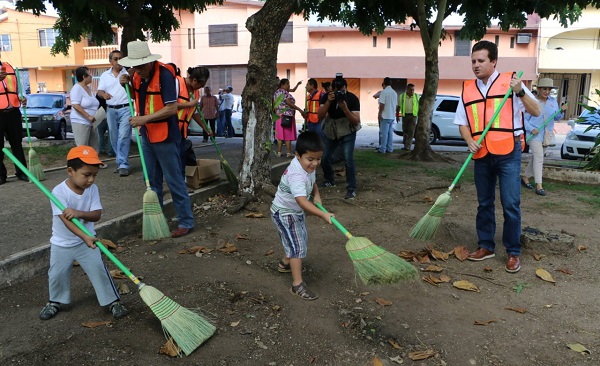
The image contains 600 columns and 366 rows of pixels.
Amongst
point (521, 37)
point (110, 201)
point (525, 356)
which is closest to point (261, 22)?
point (110, 201)

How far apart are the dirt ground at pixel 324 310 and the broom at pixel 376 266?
35 cm

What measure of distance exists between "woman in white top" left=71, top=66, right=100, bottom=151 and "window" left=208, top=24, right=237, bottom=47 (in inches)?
995

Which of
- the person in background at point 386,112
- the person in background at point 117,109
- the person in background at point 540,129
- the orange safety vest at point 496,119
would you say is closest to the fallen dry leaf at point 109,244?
the person in background at point 117,109

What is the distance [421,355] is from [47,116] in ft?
49.1

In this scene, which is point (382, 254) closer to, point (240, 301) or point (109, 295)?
point (240, 301)

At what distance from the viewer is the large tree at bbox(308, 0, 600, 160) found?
10.9 m

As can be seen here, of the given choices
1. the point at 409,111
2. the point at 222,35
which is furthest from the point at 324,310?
the point at 222,35

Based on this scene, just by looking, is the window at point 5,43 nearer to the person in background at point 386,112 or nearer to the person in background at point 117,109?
the person in background at point 386,112

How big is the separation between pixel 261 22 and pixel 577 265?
4.61 metres

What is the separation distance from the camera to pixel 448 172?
9562mm

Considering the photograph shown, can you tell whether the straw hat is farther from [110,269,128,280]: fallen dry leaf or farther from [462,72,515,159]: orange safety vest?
[110,269,128,280]: fallen dry leaf

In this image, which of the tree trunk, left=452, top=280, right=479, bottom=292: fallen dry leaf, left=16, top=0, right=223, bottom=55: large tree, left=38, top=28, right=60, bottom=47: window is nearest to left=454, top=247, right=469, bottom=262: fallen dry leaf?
left=452, top=280, right=479, bottom=292: fallen dry leaf

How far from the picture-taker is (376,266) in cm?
349

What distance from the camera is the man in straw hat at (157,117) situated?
491 cm
